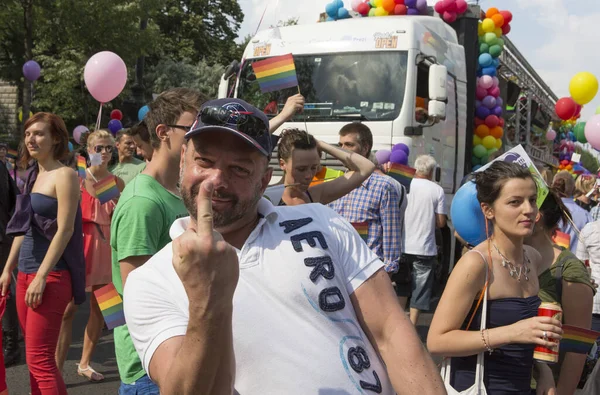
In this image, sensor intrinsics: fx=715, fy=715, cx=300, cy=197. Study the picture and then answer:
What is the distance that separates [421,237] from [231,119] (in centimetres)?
577

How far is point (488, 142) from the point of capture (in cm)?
1077

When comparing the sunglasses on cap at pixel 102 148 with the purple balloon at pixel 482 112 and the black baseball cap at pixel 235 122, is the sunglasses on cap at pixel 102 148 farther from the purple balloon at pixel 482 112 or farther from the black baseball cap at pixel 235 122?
the purple balloon at pixel 482 112

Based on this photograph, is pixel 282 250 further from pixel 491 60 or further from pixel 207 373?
pixel 491 60

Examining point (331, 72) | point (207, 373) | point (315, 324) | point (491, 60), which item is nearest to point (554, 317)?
point (315, 324)

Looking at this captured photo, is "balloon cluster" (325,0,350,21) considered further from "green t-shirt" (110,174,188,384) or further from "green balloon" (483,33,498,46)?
"green t-shirt" (110,174,188,384)

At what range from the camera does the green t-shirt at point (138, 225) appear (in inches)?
104

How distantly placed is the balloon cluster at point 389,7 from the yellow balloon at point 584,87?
110 inches

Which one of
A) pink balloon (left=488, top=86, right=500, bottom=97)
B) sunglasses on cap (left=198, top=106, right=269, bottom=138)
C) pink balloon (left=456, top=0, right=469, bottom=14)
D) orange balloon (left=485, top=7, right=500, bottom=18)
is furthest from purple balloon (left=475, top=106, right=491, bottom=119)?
sunglasses on cap (left=198, top=106, right=269, bottom=138)

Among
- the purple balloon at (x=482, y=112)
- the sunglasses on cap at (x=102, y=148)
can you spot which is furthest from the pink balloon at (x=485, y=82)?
the sunglasses on cap at (x=102, y=148)

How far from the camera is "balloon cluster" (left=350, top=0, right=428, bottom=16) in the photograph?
33.7ft

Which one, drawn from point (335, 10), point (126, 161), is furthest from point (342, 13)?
point (126, 161)

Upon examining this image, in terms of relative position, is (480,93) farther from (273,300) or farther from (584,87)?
(273,300)

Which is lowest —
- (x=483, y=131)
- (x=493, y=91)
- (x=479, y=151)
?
Answer: (x=479, y=151)

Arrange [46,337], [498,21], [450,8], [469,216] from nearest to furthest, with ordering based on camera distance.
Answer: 1. [469,216]
2. [46,337]
3. [450,8]
4. [498,21]
